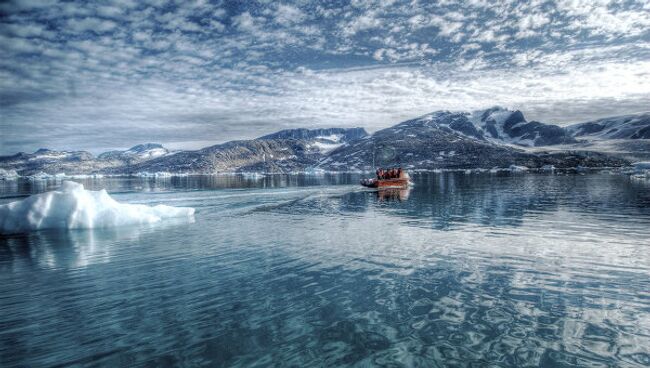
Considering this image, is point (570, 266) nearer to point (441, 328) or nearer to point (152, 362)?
point (441, 328)

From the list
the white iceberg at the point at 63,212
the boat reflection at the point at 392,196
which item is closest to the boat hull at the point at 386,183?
the boat reflection at the point at 392,196

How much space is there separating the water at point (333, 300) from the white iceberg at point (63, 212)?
4.10 meters

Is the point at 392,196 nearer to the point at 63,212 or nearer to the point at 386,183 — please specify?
the point at 386,183

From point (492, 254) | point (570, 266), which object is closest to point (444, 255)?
point (492, 254)

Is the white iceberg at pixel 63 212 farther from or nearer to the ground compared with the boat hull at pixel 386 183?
farther from the ground

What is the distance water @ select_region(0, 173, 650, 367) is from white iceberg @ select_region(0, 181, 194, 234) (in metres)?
4.10

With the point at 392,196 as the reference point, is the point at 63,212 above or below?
above

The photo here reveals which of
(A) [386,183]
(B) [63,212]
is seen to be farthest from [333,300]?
(A) [386,183]

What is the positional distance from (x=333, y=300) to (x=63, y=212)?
27840 mm

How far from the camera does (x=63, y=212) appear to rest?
2945 cm

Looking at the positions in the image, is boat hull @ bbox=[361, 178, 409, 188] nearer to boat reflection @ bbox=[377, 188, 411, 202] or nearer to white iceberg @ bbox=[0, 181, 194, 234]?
boat reflection @ bbox=[377, 188, 411, 202]

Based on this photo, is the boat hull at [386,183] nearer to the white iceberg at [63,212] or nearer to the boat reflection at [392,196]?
the boat reflection at [392,196]

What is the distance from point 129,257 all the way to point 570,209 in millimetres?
41646

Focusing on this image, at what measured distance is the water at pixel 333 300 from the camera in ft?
29.9
